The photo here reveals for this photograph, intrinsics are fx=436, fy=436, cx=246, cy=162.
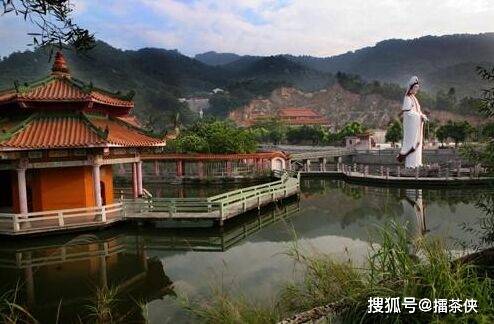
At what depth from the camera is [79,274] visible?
9.88m

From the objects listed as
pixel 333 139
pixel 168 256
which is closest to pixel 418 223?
pixel 168 256

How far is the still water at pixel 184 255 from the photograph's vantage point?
26.6 ft

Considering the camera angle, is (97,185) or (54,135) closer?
(54,135)

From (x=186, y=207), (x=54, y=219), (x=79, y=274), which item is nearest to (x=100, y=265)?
(x=79, y=274)

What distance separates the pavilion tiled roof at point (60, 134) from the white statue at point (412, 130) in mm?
18360

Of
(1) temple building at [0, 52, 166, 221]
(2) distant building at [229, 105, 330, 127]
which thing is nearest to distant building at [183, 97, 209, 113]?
(2) distant building at [229, 105, 330, 127]

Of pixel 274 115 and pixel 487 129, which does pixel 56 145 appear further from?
pixel 274 115

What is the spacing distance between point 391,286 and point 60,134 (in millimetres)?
12101

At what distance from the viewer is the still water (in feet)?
26.6

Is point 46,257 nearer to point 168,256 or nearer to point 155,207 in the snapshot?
point 168,256

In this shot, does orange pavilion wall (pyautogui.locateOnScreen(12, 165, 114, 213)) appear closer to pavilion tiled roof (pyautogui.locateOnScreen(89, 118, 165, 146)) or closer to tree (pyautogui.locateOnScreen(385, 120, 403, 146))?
pavilion tiled roof (pyautogui.locateOnScreen(89, 118, 165, 146))

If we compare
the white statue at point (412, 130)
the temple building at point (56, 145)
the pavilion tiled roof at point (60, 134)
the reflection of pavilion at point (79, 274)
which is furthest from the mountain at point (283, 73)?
the reflection of pavilion at point (79, 274)

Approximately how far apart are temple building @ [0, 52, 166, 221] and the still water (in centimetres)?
156

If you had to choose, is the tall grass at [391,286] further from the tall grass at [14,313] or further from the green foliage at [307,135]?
the green foliage at [307,135]
